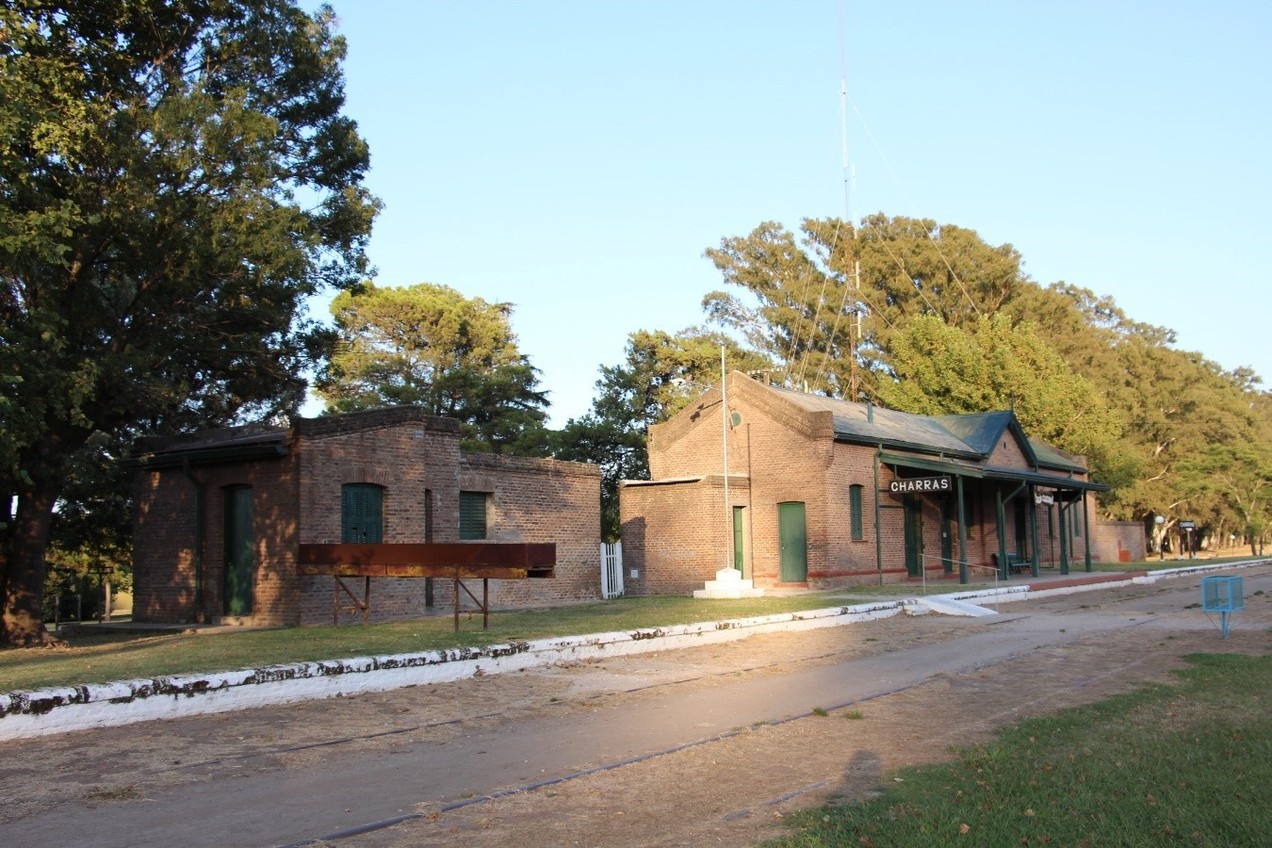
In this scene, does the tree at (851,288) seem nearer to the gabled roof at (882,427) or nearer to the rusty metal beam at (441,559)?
the gabled roof at (882,427)

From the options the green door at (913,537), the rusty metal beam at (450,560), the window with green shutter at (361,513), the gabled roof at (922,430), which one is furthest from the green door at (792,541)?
the rusty metal beam at (450,560)

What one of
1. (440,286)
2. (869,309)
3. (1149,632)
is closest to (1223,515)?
(869,309)

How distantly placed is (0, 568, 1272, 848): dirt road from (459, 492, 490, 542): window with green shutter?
971 cm

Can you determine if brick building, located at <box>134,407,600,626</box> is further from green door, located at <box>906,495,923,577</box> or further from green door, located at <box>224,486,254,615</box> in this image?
green door, located at <box>906,495,923,577</box>

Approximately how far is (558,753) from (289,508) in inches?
466

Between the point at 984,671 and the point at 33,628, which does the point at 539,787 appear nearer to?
the point at 984,671

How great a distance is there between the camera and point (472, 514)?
2391 cm

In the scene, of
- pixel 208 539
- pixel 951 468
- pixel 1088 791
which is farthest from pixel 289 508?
pixel 951 468

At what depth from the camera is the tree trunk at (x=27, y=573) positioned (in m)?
17.9

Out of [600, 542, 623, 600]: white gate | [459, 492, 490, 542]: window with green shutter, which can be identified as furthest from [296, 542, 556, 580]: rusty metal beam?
[600, 542, 623, 600]: white gate

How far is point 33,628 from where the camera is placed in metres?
18.0

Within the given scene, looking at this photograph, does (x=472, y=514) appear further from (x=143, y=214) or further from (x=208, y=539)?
(x=143, y=214)

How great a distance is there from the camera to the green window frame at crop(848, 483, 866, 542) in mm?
31781

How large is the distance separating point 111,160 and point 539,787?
12.8m
